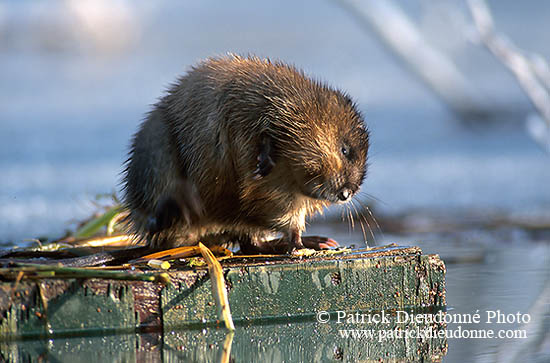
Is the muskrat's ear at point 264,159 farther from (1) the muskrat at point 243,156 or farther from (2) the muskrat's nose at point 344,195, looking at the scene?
(2) the muskrat's nose at point 344,195

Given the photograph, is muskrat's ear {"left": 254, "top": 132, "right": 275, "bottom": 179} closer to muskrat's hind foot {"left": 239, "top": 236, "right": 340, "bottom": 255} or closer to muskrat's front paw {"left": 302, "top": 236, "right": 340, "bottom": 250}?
muskrat's hind foot {"left": 239, "top": 236, "right": 340, "bottom": 255}

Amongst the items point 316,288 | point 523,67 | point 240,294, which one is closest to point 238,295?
point 240,294

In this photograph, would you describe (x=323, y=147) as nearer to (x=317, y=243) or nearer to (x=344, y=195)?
(x=344, y=195)

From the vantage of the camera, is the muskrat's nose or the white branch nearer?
the muskrat's nose

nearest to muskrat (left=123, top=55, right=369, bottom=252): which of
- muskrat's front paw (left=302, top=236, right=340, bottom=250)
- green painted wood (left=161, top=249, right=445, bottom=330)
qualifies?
muskrat's front paw (left=302, top=236, right=340, bottom=250)

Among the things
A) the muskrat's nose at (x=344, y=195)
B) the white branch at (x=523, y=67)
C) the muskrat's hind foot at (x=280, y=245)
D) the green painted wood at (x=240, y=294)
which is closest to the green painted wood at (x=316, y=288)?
the green painted wood at (x=240, y=294)

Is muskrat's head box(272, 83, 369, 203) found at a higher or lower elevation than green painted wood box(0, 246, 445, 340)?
higher

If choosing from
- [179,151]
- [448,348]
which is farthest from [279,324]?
[179,151]
